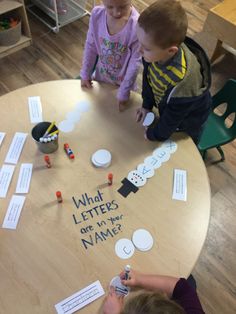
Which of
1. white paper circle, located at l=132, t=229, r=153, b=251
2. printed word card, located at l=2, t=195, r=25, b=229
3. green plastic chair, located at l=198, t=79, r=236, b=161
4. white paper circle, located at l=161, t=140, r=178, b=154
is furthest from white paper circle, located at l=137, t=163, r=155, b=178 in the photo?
green plastic chair, located at l=198, t=79, r=236, b=161

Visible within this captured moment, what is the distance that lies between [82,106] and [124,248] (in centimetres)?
63

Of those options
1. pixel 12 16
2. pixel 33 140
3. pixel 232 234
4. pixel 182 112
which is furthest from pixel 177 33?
pixel 12 16

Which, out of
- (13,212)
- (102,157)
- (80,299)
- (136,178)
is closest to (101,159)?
(102,157)

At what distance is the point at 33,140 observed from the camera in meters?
1.19

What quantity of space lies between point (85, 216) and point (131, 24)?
0.83 metres

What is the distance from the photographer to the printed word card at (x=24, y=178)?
1.07 metres

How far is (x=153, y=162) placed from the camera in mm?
1157

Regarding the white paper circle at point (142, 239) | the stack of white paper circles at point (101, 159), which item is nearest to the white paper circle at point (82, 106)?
the stack of white paper circles at point (101, 159)

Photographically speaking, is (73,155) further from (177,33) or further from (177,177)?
(177,33)

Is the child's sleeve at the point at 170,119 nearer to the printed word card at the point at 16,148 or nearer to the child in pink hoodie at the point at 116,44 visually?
the child in pink hoodie at the point at 116,44

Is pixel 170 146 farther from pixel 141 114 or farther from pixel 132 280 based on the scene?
pixel 132 280

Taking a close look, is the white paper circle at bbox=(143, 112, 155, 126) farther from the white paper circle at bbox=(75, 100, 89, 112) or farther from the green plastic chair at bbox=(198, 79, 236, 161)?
the green plastic chair at bbox=(198, 79, 236, 161)

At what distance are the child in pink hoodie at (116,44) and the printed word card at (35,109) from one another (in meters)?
0.22

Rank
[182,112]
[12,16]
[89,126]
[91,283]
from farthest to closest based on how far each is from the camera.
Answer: [12,16]
[89,126]
[182,112]
[91,283]
